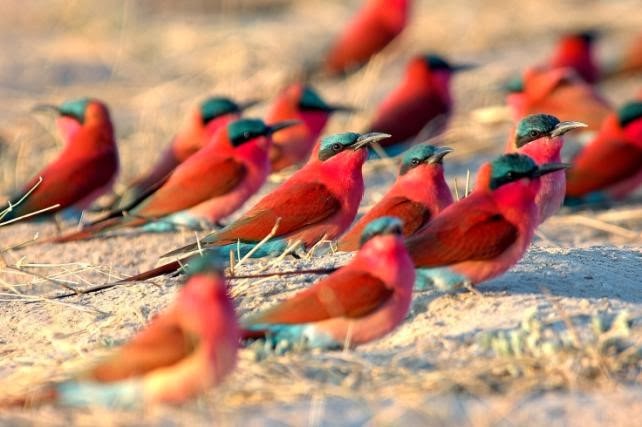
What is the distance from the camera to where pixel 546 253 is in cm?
477

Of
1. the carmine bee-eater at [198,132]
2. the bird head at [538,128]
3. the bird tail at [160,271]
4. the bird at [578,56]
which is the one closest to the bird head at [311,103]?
the carmine bee-eater at [198,132]

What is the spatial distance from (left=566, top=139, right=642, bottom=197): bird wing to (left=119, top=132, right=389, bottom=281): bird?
85.9 inches

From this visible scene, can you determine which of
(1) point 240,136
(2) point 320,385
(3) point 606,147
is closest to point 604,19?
(3) point 606,147

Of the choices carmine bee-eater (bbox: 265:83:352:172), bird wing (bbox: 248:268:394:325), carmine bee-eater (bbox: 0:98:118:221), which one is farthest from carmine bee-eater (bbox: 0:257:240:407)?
carmine bee-eater (bbox: 265:83:352:172)

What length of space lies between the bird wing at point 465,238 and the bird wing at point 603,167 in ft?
9.09

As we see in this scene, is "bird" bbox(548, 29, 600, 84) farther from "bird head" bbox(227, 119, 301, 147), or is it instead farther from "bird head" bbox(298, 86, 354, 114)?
"bird head" bbox(227, 119, 301, 147)

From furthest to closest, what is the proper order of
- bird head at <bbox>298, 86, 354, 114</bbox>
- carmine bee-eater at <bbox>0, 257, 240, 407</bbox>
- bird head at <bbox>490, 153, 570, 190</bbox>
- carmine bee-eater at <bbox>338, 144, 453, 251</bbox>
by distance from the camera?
bird head at <bbox>298, 86, 354, 114</bbox> → carmine bee-eater at <bbox>338, 144, 453, 251</bbox> → bird head at <bbox>490, 153, 570, 190</bbox> → carmine bee-eater at <bbox>0, 257, 240, 407</bbox>

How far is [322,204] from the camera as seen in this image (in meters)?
4.91

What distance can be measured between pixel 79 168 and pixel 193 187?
73 centimetres

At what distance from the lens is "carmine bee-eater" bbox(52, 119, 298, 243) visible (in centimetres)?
592

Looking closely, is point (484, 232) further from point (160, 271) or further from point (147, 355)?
point (147, 355)

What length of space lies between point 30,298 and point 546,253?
171 cm

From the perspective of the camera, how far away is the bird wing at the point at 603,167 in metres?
6.95

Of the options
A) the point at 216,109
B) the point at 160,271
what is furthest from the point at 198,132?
the point at 160,271
